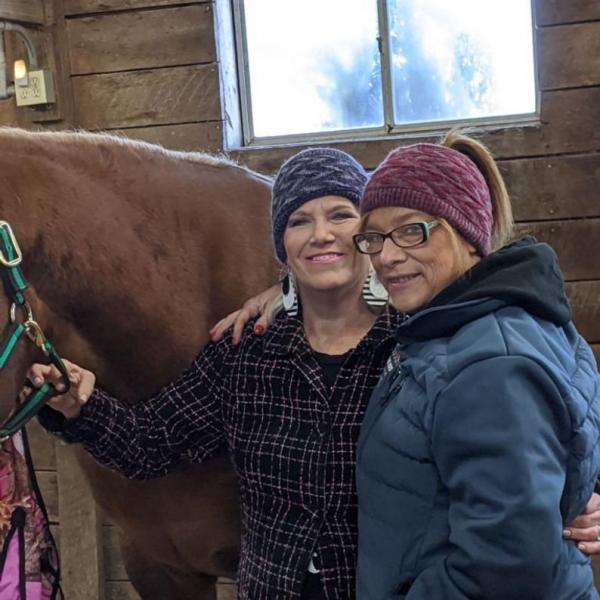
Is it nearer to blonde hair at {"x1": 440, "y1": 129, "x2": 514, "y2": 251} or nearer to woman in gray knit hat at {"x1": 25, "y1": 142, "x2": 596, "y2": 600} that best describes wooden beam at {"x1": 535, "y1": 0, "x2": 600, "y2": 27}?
woman in gray knit hat at {"x1": 25, "y1": 142, "x2": 596, "y2": 600}

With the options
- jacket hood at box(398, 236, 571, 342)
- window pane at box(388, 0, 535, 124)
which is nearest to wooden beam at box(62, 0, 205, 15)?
window pane at box(388, 0, 535, 124)

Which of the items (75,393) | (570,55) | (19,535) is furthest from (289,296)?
(570,55)

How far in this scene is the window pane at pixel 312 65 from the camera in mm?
2334

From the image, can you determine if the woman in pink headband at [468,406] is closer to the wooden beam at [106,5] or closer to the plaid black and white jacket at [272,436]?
the plaid black and white jacket at [272,436]

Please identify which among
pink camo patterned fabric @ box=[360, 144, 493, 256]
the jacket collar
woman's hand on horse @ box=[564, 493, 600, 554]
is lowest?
woman's hand on horse @ box=[564, 493, 600, 554]

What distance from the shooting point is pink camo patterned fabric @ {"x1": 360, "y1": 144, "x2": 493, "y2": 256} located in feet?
3.34

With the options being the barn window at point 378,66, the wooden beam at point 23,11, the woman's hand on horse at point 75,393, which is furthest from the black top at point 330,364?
the wooden beam at point 23,11

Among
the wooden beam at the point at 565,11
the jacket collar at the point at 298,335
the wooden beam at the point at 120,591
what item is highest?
the wooden beam at the point at 565,11

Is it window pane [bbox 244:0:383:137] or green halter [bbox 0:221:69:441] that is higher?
window pane [bbox 244:0:383:137]

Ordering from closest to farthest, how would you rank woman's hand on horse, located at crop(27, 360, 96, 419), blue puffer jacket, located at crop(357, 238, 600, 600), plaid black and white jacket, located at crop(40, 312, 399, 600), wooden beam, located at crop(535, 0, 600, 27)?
blue puffer jacket, located at crop(357, 238, 600, 600) → plaid black and white jacket, located at crop(40, 312, 399, 600) → woman's hand on horse, located at crop(27, 360, 96, 419) → wooden beam, located at crop(535, 0, 600, 27)

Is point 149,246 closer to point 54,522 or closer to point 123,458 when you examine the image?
point 123,458

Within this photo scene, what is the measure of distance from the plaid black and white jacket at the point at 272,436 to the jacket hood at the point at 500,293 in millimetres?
265

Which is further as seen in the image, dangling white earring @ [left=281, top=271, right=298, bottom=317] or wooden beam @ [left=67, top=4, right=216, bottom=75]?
wooden beam @ [left=67, top=4, right=216, bottom=75]

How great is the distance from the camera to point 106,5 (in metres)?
2.37
